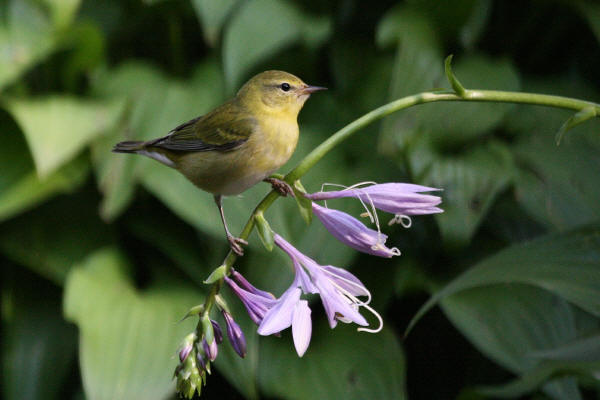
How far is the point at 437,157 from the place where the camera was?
1.70m

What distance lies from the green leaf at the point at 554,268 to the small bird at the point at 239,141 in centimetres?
32

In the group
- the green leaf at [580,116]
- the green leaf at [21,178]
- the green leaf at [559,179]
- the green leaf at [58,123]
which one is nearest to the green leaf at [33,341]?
the green leaf at [21,178]

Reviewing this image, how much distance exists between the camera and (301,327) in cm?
60

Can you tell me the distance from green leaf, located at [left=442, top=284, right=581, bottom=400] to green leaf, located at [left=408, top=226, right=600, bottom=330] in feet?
1.79

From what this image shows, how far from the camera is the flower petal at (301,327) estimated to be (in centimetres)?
58

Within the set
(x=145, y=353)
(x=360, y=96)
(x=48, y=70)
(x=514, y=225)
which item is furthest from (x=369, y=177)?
(x=48, y=70)

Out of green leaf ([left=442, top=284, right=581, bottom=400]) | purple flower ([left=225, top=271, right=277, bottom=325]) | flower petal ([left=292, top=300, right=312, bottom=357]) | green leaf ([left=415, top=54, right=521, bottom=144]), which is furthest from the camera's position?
green leaf ([left=415, top=54, right=521, bottom=144])

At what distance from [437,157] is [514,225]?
12.4 inches

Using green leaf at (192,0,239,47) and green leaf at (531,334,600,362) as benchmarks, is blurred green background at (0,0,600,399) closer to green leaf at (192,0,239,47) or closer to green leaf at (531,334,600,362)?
green leaf at (192,0,239,47)

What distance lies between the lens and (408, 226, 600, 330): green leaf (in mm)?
896

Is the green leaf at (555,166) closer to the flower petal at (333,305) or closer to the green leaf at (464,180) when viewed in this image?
the green leaf at (464,180)

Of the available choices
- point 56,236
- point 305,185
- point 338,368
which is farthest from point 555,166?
point 56,236

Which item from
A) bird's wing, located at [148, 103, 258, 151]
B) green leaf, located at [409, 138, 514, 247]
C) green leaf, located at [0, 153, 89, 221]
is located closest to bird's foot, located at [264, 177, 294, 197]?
bird's wing, located at [148, 103, 258, 151]

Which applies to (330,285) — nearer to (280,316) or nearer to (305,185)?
(280,316)
